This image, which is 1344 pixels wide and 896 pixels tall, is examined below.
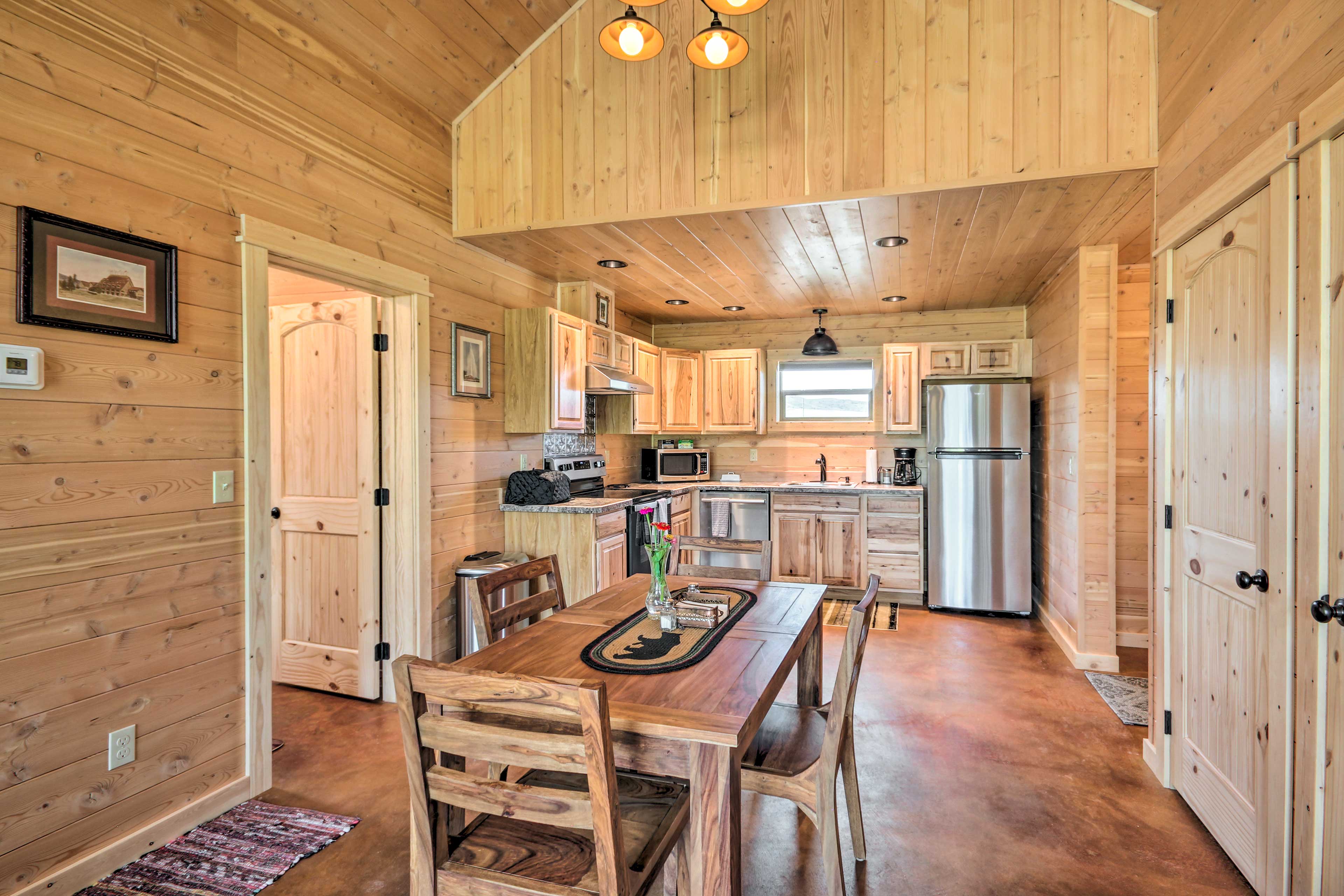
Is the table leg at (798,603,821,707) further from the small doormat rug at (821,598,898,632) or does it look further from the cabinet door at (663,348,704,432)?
the cabinet door at (663,348,704,432)

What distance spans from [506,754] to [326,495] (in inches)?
107

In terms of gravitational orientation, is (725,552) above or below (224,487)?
below

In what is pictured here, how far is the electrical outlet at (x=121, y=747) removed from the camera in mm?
2047

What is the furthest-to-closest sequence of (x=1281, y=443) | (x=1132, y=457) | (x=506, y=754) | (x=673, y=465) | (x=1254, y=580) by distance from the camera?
(x=673, y=465), (x=1132, y=457), (x=1254, y=580), (x=1281, y=443), (x=506, y=754)

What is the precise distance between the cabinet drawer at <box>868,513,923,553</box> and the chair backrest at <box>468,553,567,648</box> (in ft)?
11.2

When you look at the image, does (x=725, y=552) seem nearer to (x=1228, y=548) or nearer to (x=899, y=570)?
(x=1228, y=548)

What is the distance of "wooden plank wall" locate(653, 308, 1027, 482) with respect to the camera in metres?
5.77

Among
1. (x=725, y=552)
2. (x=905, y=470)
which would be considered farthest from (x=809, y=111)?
(x=905, y=470)

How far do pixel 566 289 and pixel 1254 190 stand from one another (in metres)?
3.53

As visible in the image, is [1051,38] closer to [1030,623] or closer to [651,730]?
[651,730]

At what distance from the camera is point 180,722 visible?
Result: 2.25 metres

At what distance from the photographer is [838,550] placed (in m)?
5.45

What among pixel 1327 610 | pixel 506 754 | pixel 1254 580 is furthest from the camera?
pixel 1254 580

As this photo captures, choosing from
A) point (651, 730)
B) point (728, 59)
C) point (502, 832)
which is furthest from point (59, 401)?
point (728, 59)
